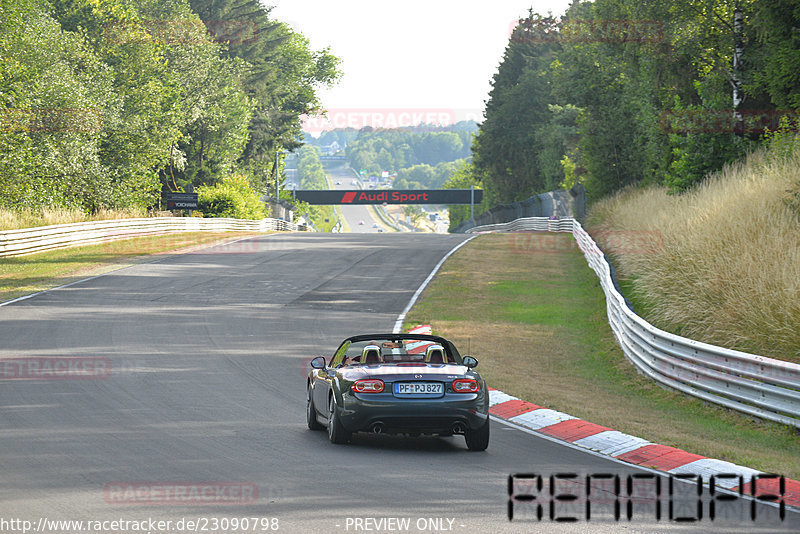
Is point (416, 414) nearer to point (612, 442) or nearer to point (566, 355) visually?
point (612, 442)

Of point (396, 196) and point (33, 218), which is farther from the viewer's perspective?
point (396, 196)

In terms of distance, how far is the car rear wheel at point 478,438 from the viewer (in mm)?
9508

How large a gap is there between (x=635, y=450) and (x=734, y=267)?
7.16 metres

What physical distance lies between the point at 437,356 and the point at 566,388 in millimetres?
5000

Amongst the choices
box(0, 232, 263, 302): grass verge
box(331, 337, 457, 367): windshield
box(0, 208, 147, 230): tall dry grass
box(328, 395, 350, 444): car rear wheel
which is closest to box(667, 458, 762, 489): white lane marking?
box(331, 337, 457, 367): windshield

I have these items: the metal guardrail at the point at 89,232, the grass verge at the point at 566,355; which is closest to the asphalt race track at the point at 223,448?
the grass verge at the point at 566,355


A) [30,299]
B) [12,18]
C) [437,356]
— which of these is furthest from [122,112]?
[437,356]

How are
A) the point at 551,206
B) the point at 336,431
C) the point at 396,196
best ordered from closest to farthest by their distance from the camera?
the point at 336,431 → the point at 551,206 → the point at 396,196

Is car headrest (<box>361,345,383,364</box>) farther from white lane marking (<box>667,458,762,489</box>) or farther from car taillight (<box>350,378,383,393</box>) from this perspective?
white lane marking (<box>667,458,762,489</box>)

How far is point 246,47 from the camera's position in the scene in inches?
3506

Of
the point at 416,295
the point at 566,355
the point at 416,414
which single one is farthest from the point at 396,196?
the point at 416,414

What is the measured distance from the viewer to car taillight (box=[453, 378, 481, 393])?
954 cm

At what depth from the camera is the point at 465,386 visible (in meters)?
9.58

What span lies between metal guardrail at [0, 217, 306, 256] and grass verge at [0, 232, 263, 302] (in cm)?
37
